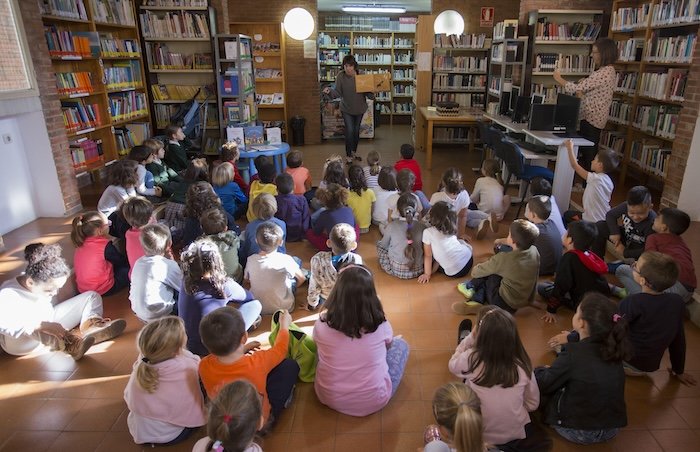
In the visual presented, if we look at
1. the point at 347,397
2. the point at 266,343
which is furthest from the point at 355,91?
the point at 347,397

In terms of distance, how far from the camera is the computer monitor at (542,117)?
17.7 feet

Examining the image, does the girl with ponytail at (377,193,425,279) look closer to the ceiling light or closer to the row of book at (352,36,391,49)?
the ceiling light

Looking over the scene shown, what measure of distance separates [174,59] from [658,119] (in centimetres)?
670

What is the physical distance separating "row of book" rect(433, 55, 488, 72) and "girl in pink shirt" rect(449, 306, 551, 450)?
7.42m

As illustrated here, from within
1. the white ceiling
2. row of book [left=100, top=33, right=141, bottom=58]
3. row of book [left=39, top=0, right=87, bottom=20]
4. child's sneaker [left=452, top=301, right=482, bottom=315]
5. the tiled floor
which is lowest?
the tiled floor

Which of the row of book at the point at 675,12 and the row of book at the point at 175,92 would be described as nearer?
the row of book at the point at 675,12

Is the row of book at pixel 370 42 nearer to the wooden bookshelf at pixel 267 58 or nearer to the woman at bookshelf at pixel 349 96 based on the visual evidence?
the wooden bookshelf at pixel 267 58

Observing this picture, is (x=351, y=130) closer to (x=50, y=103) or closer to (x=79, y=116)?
(x=79, y=116)

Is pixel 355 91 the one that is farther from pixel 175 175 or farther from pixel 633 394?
pixel 633 394

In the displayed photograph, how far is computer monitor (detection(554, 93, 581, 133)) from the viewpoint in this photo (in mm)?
5172

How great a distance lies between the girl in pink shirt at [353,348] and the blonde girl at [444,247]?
1.30 metres

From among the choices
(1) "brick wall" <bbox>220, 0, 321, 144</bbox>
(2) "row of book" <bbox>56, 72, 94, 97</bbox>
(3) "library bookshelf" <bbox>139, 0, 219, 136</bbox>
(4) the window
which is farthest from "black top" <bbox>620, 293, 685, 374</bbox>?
(1) "brick wall" <bbox>220, 0, 321, 144</bbox>

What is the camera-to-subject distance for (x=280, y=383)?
2.29 m

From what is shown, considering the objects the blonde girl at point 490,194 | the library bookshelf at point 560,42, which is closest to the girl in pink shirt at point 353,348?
the blonde girl at point 490,194
